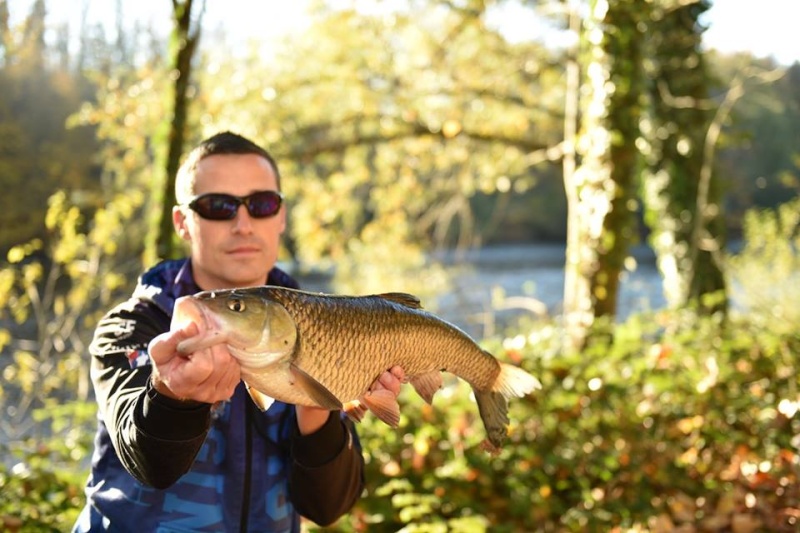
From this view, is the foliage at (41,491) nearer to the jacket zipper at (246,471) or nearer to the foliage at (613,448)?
the foliage at (613,448)

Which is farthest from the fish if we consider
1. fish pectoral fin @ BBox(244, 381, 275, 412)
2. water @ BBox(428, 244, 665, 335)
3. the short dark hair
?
water @ BBox(428, 244, 665, 335)

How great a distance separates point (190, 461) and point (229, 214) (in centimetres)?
78

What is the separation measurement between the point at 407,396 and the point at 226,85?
551 centimetres

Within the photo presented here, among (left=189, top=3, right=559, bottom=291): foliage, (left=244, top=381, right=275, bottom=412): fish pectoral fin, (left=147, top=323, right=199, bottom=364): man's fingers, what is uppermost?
(left=189, top=3, right=559, bottom=291): foliage

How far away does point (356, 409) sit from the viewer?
2.01 m

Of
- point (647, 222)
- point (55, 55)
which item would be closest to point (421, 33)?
point (647, 222)

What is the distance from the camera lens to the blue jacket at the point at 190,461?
1866 mm

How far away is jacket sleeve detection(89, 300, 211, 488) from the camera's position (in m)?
1.68

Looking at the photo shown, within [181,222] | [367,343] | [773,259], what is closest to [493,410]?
[367,343]

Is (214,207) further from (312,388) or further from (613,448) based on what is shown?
(613,448)

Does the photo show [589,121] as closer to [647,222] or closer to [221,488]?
[647,222]

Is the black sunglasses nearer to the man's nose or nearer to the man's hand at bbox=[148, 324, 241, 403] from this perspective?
the man's nose

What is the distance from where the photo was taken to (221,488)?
212 cm

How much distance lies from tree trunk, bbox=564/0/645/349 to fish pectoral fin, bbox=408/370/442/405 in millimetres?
4254
